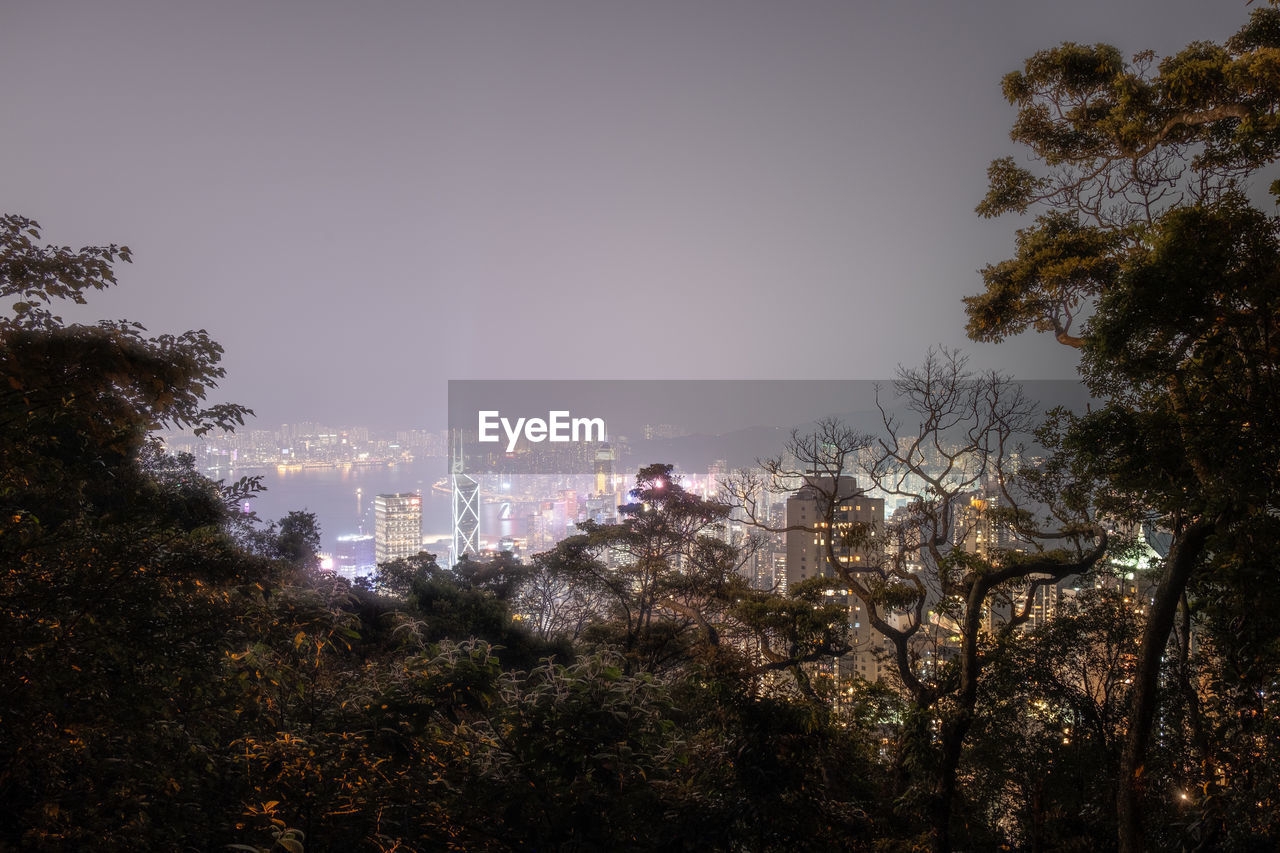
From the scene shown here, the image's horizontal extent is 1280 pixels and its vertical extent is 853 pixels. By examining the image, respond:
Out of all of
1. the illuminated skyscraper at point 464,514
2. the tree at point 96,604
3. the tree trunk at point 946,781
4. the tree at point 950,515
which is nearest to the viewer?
the tree at point 96,604

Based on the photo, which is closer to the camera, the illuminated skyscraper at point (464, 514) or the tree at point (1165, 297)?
the tree at point (1165, 297)

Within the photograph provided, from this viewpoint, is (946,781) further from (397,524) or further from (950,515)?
(397,524)

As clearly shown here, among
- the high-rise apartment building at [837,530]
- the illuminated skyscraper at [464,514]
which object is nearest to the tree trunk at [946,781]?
the high-rise apartment building at [837,530]

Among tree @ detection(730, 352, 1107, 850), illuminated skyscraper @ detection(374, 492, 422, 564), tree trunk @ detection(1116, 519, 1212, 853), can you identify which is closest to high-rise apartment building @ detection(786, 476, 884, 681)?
tree @ detection(730, 352, 1107, 850)

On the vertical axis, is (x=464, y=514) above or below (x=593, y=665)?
below

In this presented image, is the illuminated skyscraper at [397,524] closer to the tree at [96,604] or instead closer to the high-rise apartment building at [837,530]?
the high-rise apartment building at [837,530]

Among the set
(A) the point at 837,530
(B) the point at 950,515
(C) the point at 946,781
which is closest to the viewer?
(C) the point at 946,781

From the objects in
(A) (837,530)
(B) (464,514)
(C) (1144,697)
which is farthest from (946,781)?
(B) (464,514)

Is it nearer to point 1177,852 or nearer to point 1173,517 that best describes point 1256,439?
point 1173,517

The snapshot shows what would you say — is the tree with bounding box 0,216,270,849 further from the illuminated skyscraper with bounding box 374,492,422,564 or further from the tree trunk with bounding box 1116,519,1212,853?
the illuminated skyscraper with bounding box 374,492,422,564
